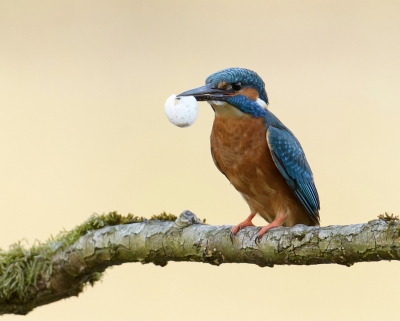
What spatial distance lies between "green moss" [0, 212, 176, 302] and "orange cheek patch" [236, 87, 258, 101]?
91 cm

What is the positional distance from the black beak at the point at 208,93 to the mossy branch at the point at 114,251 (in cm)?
66

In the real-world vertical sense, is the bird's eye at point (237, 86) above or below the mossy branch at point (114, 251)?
above

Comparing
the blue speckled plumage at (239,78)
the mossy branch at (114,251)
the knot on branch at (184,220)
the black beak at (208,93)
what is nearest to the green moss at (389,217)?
the mossy branch at (114,251)

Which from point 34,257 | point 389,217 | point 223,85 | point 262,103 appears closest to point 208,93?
point 223,85

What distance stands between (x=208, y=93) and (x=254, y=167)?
0.44 m

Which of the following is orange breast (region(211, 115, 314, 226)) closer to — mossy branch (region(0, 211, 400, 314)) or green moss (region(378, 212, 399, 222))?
mossy branch (region(0, 211, 400, 314))

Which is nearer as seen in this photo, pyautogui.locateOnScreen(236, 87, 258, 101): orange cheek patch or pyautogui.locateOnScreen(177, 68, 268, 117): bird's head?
pyautogui.locateOnScreen(177, 68, 268, 117): bird's head

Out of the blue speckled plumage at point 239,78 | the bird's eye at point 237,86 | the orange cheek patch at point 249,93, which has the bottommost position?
the orange cheek patch at point 249,93

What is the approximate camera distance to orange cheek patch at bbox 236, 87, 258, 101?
2891mm

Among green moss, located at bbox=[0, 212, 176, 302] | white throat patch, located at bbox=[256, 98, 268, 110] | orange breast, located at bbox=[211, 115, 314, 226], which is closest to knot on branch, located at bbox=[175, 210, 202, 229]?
green moss, located at bbox=[0, 212, 176, 302]

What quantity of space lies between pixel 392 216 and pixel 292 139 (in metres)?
1.35

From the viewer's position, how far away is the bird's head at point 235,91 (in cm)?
276

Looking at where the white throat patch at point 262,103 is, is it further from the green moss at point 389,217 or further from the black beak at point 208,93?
the green moss at point 389,217

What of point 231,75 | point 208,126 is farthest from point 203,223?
point 208,126
